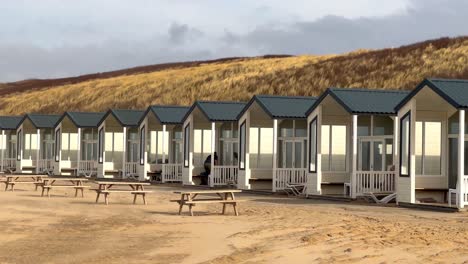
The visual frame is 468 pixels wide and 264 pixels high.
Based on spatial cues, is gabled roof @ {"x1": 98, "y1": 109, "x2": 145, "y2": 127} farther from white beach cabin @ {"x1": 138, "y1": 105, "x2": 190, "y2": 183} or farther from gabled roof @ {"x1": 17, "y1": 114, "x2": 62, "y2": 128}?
gabled roof @ {"x1": 17, "y1": 114, "x2": 62, "y2": 128}

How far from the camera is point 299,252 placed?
1375 cm

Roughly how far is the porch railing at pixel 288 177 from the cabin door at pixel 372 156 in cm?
340

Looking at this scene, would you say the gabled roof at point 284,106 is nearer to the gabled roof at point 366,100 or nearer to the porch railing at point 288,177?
the porch railing at point 288,177

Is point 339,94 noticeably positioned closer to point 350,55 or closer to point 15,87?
point 350,55

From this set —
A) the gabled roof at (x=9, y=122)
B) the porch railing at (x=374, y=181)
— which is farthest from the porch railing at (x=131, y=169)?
the porch railing at (x=374, y=181)

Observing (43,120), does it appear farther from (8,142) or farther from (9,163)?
(8,142)

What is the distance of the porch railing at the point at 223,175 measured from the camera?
35.2 m

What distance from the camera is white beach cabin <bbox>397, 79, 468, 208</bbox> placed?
943 inches

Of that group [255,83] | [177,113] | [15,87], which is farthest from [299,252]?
[15,87]

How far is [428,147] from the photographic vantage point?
82.2 feet

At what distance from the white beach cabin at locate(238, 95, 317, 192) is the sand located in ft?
21.9

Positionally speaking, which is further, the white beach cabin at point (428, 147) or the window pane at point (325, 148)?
the window pane at point (325, 148)

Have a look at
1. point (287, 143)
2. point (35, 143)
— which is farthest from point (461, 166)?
point (35, 143)

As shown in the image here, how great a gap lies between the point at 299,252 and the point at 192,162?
23.8m
